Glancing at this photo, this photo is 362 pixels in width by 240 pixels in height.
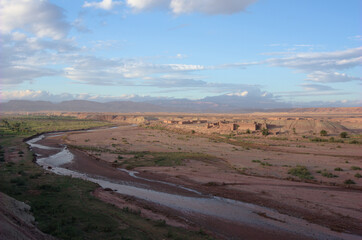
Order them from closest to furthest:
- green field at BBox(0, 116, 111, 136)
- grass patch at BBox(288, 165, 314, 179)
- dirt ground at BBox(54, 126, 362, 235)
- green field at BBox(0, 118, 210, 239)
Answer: green field at BBox(0, 118, 210, 239) → dirt ground at BBox(54, 126, 362, 235) → grass patch at BBox(288, 165, 314, 179) → green field at BBox(0, 116, 111, 136)

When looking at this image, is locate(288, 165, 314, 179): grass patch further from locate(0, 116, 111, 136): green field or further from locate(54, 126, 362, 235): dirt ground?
locate(0, 116, 111, 136): green field

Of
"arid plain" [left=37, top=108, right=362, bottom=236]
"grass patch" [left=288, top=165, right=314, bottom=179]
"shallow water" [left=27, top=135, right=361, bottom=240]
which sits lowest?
"shallow water" [left=27, top=135, right=361, bottom=240]

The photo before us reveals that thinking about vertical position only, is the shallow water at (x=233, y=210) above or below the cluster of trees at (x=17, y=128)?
below

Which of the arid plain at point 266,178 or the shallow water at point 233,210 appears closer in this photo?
the shallow water at point 233,210

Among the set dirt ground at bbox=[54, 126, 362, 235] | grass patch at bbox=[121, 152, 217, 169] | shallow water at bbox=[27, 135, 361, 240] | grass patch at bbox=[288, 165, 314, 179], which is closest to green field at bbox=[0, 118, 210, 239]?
dirt ground at bbox=[54, 126, 362, 235]

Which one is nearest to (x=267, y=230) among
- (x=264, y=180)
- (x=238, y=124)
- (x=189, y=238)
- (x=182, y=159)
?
(x=189, y=238)

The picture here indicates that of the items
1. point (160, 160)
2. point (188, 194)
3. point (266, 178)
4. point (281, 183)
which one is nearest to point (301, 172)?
point (266, 178)

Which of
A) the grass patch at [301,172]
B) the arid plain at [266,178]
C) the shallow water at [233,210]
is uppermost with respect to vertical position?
the grass patch at [301,172]

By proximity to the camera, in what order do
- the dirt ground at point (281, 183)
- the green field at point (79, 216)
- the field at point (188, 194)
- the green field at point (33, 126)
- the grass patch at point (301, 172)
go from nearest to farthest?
the green field at point (79, 216), the field at point (188, 194), the dirt ground at point (281, 183), the grass patch at point (301, 172), the green field at point (33, 126)

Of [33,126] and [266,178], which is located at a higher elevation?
[33,126]

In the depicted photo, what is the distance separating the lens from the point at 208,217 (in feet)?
44.0

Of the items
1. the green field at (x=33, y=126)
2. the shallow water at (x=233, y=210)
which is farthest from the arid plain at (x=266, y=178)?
the green field at (x=33, y=126)

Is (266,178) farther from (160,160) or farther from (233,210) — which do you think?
(160,160)

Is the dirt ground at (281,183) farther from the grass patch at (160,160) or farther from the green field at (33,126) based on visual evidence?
the green field at (33,126)
